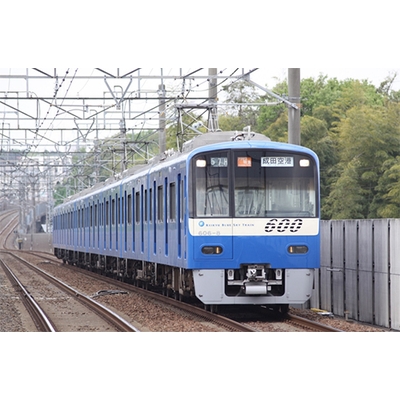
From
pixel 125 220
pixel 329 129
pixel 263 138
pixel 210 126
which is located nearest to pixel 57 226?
pixel 329 129

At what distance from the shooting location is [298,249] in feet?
46.5

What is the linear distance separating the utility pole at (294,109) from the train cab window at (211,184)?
4.65m

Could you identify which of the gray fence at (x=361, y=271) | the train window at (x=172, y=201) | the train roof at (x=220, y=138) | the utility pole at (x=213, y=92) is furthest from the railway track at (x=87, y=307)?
the utility pole at (x=213, y=92)

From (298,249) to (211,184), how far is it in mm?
1545

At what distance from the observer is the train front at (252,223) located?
1409cm

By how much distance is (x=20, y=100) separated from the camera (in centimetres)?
2522

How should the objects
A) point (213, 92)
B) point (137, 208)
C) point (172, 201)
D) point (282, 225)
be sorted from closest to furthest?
point (282, 225) → point (172, 201) → point (137, 208) → point (213, 92)

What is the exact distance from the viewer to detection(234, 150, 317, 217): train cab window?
46.3 feet

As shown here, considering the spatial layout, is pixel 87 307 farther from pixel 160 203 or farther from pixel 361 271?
pixel 361 271

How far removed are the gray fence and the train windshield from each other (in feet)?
3.93

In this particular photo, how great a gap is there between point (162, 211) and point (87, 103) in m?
11.0

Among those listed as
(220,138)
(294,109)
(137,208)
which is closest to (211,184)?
(220,138)

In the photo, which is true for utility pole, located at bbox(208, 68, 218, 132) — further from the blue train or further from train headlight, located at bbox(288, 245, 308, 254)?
train headlight, located at bbox(288, 245, 308, 254)
